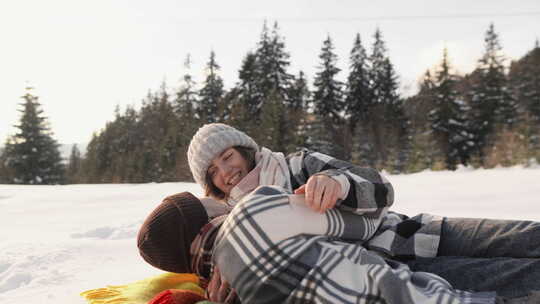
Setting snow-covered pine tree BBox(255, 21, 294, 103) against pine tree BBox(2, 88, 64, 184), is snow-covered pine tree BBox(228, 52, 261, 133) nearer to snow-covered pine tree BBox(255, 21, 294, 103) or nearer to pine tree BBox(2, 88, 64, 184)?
snow-covered pine tree BBox(255, 21, 294, 103)

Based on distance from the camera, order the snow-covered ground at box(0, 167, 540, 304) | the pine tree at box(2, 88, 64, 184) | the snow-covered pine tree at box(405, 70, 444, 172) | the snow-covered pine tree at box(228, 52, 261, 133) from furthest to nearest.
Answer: the snow-covered pine tree at box(228, 52, 261, 133) → the pine tree at box(2, 88, 64, 184) → the snow-covered pine tree at box(405, 70, 444, 172) → the snow-covered ground at box(0, 167, 540, 304)

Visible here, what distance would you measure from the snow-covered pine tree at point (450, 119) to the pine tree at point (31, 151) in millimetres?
22747

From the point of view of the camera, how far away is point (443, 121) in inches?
889

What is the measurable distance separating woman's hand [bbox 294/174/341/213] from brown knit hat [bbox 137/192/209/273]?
49 cm

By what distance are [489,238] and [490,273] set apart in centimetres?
20

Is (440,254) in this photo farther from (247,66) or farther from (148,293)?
(247,66)

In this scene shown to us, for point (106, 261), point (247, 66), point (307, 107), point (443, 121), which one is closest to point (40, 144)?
point (247, 66)

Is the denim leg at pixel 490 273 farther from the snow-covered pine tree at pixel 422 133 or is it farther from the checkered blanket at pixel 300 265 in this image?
the snow-covered pine tree at pixel 422 133

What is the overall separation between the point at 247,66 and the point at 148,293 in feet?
89.0

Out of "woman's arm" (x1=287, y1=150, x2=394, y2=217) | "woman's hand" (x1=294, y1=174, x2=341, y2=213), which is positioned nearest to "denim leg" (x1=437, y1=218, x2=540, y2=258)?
"woman's arm" (x1=287, y1=150, x2=394, y2=217)

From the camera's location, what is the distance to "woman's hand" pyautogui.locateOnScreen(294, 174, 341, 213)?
4.03 feet

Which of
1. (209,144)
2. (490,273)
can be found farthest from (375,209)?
(209,144)

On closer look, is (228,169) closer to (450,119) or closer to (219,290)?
(219,290)

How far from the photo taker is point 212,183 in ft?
6.52
